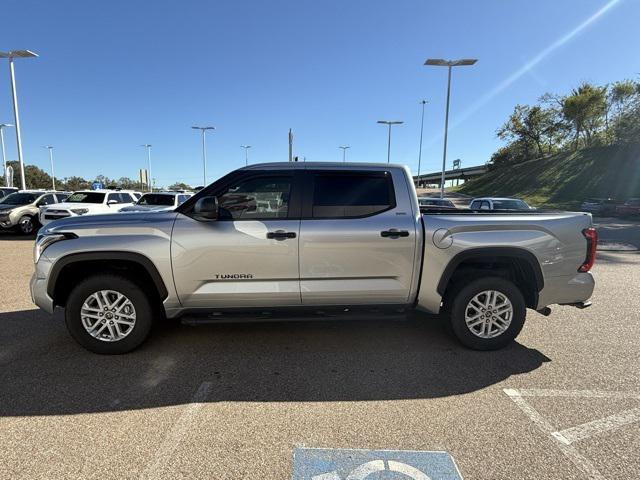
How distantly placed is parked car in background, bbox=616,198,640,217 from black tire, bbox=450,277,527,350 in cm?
2759

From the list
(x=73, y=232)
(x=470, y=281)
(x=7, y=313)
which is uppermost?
(x=73, y=232)

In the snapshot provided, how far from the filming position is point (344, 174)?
397 cm

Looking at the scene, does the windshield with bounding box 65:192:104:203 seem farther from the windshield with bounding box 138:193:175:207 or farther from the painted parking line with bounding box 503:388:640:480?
the painted parking line with bounding box 503:388:640:480

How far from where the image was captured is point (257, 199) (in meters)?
3.85

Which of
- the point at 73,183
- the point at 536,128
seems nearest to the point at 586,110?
the point at 536,128

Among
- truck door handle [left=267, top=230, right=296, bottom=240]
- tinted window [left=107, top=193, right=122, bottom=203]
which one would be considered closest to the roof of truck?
truck door handle [left=267, top=230, right=296, bottom=240]

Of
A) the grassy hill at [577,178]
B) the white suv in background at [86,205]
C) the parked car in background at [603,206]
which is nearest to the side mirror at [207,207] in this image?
the white suv in background at [86,205]

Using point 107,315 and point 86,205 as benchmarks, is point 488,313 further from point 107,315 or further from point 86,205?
point 86,205

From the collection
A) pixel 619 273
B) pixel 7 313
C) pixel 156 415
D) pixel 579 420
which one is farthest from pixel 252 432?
pixel 619 273

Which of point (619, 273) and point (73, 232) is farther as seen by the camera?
point (619, 273)

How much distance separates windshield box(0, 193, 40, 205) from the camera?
48.3ft

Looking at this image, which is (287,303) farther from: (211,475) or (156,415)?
(211,475)

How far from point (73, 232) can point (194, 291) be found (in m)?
1.26

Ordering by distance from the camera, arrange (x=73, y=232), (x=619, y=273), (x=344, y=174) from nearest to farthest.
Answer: (x=73, y=232) < (x=344, y=174) < (x=619, y=273)
